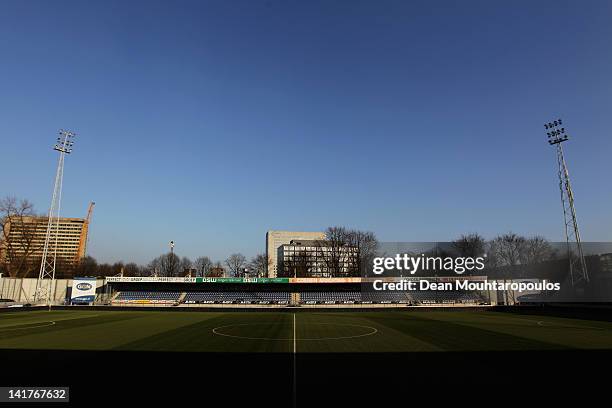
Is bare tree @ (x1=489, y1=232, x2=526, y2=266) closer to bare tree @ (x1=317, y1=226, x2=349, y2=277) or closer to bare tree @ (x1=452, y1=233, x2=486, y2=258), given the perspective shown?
bare tree @ (x1=452, y1=233, x2=486, y2=258)

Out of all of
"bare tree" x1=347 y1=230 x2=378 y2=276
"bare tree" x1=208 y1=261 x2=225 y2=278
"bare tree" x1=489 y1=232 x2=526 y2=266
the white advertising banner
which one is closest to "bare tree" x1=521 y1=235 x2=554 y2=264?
"bare tree" x1=489 y1=232 x2=526 y2=266

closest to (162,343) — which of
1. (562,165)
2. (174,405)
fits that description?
(174,405)

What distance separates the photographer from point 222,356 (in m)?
18.7

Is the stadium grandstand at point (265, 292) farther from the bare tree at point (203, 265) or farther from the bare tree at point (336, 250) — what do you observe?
the bare tree at point (203, 265)

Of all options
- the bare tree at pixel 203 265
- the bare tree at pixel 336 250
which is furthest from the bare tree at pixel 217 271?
the bare tree at pixel 336 250

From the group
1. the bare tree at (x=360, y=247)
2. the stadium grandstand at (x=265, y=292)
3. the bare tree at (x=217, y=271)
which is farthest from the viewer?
the bare tree at (x=217, y=271)

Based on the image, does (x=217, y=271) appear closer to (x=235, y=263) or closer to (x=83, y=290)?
(x=235, y=263)

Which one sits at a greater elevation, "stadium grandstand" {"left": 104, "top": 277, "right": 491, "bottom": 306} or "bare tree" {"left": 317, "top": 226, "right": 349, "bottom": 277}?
"bare tree" {"left": 317, "top": 226, "right": 349, "bottom": 277}

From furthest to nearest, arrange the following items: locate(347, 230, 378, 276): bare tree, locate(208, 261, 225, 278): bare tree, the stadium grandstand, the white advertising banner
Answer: locate(208, 261, 225, 278): bare tree, locate(347, 230, 378, 276): bare tree, the stadium grandstand, the white advertising banner

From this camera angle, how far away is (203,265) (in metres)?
174

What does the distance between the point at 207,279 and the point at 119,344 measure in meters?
56.5

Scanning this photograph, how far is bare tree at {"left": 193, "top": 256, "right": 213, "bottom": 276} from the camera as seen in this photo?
6724 inches

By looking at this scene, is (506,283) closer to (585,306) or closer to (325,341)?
(585,306)

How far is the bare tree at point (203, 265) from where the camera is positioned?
170800mm
